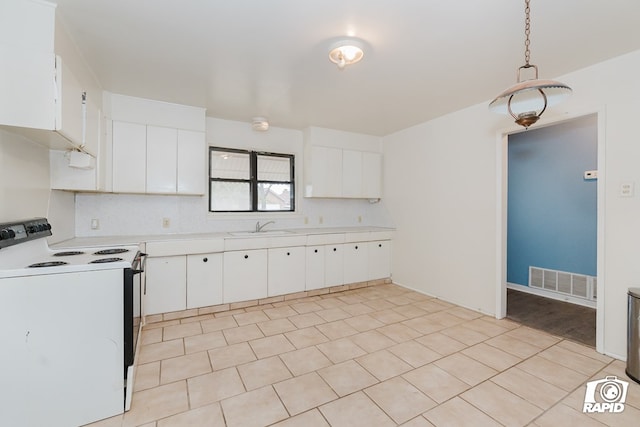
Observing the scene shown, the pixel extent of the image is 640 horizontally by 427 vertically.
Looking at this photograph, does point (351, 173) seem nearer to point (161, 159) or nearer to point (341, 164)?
point (341, 164)

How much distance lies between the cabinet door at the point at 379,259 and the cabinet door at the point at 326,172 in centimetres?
102

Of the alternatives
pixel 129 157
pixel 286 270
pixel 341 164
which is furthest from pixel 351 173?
pixel 129 157

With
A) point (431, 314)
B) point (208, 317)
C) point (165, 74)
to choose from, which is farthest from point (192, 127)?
point (431, 314)

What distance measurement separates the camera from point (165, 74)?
2674 millimetres

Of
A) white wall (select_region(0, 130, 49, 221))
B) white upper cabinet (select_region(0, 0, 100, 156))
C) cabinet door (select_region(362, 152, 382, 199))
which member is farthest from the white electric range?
cabinet door (select_region(362, 152, 382, 199))

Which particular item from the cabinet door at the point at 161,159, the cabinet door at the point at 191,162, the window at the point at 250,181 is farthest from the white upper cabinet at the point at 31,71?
the window at the point at 250,181

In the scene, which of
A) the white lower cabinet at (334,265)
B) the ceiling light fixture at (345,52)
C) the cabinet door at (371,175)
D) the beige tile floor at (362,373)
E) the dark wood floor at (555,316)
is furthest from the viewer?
the cabinet door at (371,175)

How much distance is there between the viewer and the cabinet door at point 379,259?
4.58 metres

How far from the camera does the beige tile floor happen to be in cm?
175

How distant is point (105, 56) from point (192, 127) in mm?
1195

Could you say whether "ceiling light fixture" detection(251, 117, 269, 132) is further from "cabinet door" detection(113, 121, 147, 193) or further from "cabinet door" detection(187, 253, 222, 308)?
Result: "cabinet door" detection(187, 253, 222, 308)

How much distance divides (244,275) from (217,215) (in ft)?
3.17

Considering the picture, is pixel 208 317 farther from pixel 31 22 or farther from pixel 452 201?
pixel 452 201

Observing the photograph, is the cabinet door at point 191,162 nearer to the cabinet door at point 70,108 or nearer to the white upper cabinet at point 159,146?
the white upper cabinet at point 159,146
